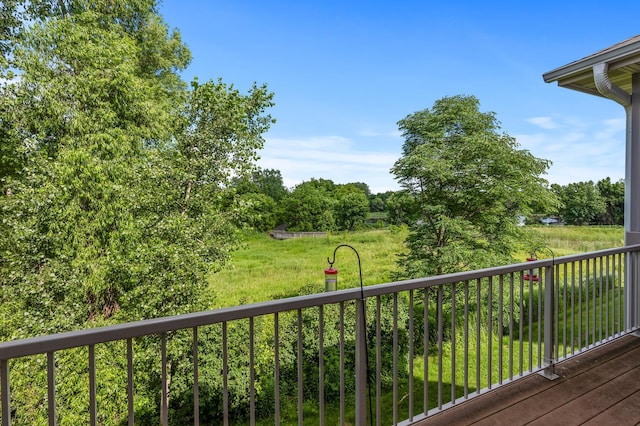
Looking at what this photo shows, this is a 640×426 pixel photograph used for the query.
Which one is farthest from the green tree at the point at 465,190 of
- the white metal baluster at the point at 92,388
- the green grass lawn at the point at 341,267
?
the white metal baluster at the point at 92,388

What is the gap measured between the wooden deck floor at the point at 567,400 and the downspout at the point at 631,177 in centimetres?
75

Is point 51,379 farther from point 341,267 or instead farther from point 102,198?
point 341,267

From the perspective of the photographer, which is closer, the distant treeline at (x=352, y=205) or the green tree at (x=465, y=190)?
the green tree at (x=465, y=190)

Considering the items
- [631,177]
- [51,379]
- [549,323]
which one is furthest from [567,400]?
[51,379]

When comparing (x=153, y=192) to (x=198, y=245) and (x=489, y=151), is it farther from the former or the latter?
(x=489, y=151)

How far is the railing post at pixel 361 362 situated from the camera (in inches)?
62.7

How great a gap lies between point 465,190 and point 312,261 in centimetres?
932

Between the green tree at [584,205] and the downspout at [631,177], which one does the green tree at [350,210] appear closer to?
the green tree at [584,205]

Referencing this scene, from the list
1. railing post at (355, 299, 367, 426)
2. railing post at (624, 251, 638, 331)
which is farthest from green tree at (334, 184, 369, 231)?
railing post at (355, 299, 367, 426)

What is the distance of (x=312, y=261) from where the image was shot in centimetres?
1617

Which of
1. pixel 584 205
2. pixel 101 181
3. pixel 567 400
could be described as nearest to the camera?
pixel 567 400

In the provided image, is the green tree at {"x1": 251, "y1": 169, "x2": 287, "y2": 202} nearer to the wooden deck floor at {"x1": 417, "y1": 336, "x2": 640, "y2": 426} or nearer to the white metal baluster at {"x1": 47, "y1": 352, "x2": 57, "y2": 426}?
the wooden deck floor at {"x1": 417, "y1": 336, "x2": 640, "y2": 426}

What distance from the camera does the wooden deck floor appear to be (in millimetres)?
1866

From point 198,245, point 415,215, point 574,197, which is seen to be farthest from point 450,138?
point 574,197
